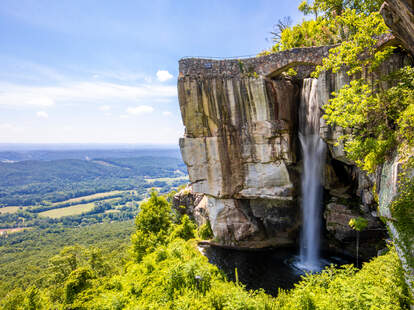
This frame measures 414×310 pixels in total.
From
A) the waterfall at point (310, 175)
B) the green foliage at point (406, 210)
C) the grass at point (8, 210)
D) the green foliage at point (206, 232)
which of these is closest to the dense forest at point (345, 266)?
the green foliage at point (406, 210)

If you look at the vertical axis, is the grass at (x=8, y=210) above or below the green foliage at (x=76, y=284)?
below

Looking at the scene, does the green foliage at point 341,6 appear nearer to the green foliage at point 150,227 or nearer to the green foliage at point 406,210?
the green foliage at point 406,210

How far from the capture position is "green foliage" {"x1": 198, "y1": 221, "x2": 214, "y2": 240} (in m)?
25.8

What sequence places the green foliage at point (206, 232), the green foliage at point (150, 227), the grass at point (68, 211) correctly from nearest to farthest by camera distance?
the green foliage at point (150, 227) < the green foliage at point (206, 232) < the grass at point (68, 211)

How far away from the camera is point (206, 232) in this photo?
2600cm

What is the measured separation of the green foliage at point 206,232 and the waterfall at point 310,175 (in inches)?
402

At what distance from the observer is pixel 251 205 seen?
24.2 metres

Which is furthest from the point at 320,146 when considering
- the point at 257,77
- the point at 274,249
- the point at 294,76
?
the point at 274,249

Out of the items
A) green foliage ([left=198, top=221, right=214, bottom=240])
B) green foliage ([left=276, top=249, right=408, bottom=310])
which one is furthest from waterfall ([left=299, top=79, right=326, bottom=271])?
green foliage ([left=198, top=221, right=214, bottom=240])

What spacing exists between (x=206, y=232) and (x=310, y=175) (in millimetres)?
13668

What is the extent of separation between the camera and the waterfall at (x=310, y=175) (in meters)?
19.8

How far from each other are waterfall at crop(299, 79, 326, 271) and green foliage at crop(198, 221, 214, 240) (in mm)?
10201

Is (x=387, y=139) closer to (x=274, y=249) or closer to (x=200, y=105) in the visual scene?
(x=200, y=105)

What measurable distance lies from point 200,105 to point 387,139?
14717mm
